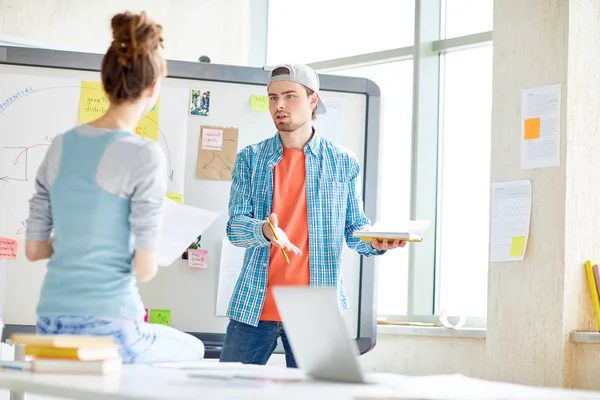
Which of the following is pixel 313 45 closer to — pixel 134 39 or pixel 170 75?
pixel 170 75

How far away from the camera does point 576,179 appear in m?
3.01

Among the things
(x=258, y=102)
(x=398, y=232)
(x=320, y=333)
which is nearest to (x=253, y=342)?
(x=398, y=232)

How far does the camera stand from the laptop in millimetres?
1180

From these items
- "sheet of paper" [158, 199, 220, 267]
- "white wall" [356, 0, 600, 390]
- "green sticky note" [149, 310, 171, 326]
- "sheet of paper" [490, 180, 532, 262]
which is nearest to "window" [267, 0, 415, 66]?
"white wall" [356, 0, 600, 390]

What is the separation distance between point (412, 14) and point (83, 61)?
180 centimetres

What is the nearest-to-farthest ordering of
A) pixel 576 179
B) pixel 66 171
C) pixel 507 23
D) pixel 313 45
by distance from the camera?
pixel 66 171
pixel 576 179
pixel 507 23
pixel 313 45

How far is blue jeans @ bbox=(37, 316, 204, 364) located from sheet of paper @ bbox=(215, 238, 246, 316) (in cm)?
141

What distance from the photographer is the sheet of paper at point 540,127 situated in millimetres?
3025

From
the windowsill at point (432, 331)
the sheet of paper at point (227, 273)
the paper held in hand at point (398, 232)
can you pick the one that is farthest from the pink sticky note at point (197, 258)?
the windowsill at point (432, 331)

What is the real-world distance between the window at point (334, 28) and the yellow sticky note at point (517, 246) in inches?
54.2

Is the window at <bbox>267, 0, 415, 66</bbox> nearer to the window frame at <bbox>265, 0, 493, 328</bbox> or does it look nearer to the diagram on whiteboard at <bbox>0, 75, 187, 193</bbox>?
the window frame at <bbox>265, 0, 493, 328</bbox>

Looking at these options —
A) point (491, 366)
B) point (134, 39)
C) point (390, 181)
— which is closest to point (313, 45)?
→ point (390, 181)

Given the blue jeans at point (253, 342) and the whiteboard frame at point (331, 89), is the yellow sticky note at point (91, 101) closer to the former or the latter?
the whiteboard frame at point (331, 89)

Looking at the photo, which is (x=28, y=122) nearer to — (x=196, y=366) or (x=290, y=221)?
(x=290, y=221)
